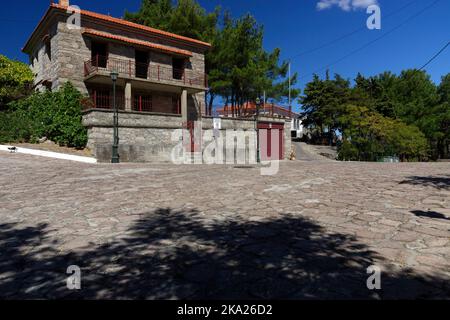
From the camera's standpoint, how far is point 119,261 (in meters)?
3.07

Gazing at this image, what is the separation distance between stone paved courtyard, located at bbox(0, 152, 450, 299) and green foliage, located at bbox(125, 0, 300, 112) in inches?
814

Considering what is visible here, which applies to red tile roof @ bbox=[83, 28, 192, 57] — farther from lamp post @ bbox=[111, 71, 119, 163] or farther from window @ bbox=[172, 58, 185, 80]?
lamp post @ bbox=[111, 71, 119, 163]

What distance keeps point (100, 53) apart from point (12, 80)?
7438 millimetres

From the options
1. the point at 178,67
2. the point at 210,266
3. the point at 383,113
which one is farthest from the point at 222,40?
the point at 210,266

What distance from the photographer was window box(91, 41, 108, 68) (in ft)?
64.0

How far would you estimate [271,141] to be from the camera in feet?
78.9

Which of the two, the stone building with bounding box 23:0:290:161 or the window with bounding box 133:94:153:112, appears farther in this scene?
the window with bounding box 133:94:153:112

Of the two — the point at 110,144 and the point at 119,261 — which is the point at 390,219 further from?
the point at 110,144

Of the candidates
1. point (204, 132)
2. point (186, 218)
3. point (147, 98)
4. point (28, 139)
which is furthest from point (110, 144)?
point (186, 218)

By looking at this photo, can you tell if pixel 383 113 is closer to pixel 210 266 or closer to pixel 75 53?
pixel 75 53

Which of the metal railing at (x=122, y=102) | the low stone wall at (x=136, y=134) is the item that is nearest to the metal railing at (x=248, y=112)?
the metal railing at (x=122, y=102)

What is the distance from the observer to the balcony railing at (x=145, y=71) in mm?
19234

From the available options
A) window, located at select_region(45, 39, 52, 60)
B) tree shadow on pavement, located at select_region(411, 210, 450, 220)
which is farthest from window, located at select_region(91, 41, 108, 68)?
tree shadow on pavement, located at select_region(411, 210, 450, 220)

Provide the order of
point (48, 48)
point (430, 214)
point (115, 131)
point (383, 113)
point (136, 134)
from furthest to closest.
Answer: point (383, 113)
point (48, 48)
point (136, 134)
point (115, 131)
point (430, 214)
